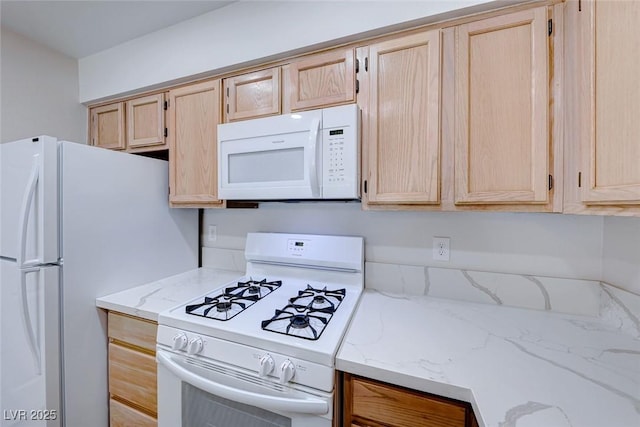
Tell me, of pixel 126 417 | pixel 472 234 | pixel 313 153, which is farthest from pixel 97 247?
pixel 472 234

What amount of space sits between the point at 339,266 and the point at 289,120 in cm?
80

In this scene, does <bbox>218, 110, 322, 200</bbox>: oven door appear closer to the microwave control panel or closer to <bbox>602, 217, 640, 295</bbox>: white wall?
the microwave control panel

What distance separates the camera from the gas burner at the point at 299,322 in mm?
→ 992

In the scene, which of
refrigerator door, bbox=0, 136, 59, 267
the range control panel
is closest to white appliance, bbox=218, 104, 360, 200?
the range control panel

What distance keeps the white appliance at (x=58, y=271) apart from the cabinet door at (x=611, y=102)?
6.63 feet

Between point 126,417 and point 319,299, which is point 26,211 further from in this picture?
point 319,299

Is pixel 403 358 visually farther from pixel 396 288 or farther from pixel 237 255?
pixel 237 255

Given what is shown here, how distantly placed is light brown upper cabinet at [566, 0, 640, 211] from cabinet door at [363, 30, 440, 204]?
0.43m

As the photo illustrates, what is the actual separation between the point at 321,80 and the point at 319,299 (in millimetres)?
1064

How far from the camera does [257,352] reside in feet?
3.18

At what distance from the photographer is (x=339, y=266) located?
4.90 ft

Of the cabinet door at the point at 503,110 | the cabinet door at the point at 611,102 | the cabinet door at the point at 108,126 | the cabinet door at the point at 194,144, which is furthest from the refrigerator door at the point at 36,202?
the cabinet door at the point at 611,102

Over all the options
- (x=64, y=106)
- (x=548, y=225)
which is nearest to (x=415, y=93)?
(x=548, y=225)

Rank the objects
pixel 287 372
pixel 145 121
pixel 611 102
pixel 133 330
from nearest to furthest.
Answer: pixel 611 102 → pixel 287 372 → pixel 133 330 → pixel 145 121
